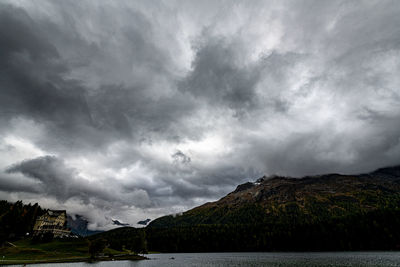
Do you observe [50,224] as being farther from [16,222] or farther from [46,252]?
[46,252]

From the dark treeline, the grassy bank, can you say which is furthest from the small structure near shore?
the grassy bank

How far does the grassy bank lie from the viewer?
10438 cm

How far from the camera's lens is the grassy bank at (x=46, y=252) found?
4109 inches

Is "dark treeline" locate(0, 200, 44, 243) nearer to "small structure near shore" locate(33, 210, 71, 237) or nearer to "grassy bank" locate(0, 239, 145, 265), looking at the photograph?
"small structure near shore" locate(33, 210, 71, 237)

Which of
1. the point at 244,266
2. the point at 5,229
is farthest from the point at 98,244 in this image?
the point at 244,266

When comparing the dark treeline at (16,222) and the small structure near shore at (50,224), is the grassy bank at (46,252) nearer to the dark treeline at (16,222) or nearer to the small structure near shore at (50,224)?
the dark treeline at (16,222)

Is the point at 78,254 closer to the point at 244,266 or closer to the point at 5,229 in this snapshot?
the point at 5,229

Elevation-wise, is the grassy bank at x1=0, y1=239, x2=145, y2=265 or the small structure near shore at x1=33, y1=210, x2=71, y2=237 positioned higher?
the small structure near shore at x1=33, y1=210, x2=71, y2=237

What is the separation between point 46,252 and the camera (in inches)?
4808

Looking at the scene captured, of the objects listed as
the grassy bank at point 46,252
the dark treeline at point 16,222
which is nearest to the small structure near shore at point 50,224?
the dark treeline at point 16,222

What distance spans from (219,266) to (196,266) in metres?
10.4

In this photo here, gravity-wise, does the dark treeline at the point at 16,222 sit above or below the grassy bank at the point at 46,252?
above

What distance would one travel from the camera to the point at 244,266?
100562mm

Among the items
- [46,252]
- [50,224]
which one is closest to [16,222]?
[50,224]
